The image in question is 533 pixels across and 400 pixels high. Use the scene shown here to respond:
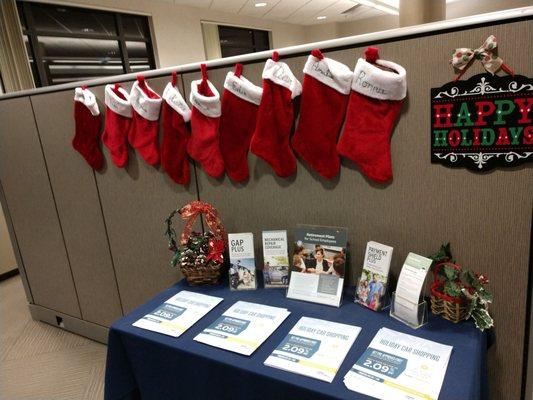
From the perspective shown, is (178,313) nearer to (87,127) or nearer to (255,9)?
(87,127)

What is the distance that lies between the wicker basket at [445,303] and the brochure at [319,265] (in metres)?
0.28

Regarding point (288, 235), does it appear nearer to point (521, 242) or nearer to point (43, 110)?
→ point (521, 242)

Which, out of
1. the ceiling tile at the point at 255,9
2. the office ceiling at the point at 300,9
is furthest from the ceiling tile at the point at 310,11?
the ceiling tile at the point at 255,9

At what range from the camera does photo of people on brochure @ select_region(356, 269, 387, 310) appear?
115cm

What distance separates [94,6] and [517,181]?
537cm

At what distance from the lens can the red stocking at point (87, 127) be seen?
1728 millimetres

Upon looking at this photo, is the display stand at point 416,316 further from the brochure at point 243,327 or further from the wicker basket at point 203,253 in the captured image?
the wicker basket at point 203,253

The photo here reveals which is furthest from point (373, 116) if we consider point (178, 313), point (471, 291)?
point (178, 313)

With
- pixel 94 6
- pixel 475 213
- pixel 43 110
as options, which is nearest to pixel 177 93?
pixel 43 110

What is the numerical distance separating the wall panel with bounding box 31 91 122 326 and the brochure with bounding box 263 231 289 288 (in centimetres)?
108

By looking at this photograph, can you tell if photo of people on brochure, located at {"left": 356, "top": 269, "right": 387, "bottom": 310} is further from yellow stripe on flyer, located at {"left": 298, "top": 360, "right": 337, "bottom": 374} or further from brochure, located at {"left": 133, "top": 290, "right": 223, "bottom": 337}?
brochure, located at {"left": 133, "top": 290, "right": 223, "bottom": 337}

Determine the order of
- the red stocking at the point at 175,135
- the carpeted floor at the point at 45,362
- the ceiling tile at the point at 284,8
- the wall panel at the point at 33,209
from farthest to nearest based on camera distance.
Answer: the ceiling tile at the point at 284,8 → the wall panel at the point at 33,209 → the carpeted floor at the point at 45,362 → the red stocking at the point at 175,135

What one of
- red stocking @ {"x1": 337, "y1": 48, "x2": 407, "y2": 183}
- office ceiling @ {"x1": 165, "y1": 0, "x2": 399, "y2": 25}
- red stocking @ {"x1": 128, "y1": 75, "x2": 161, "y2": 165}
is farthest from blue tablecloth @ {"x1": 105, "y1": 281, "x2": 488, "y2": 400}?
office ceiling @ {"x1": 165, "y1": 0, "x2": 399, "y2": 25}

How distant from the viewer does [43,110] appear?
6.47 feet
